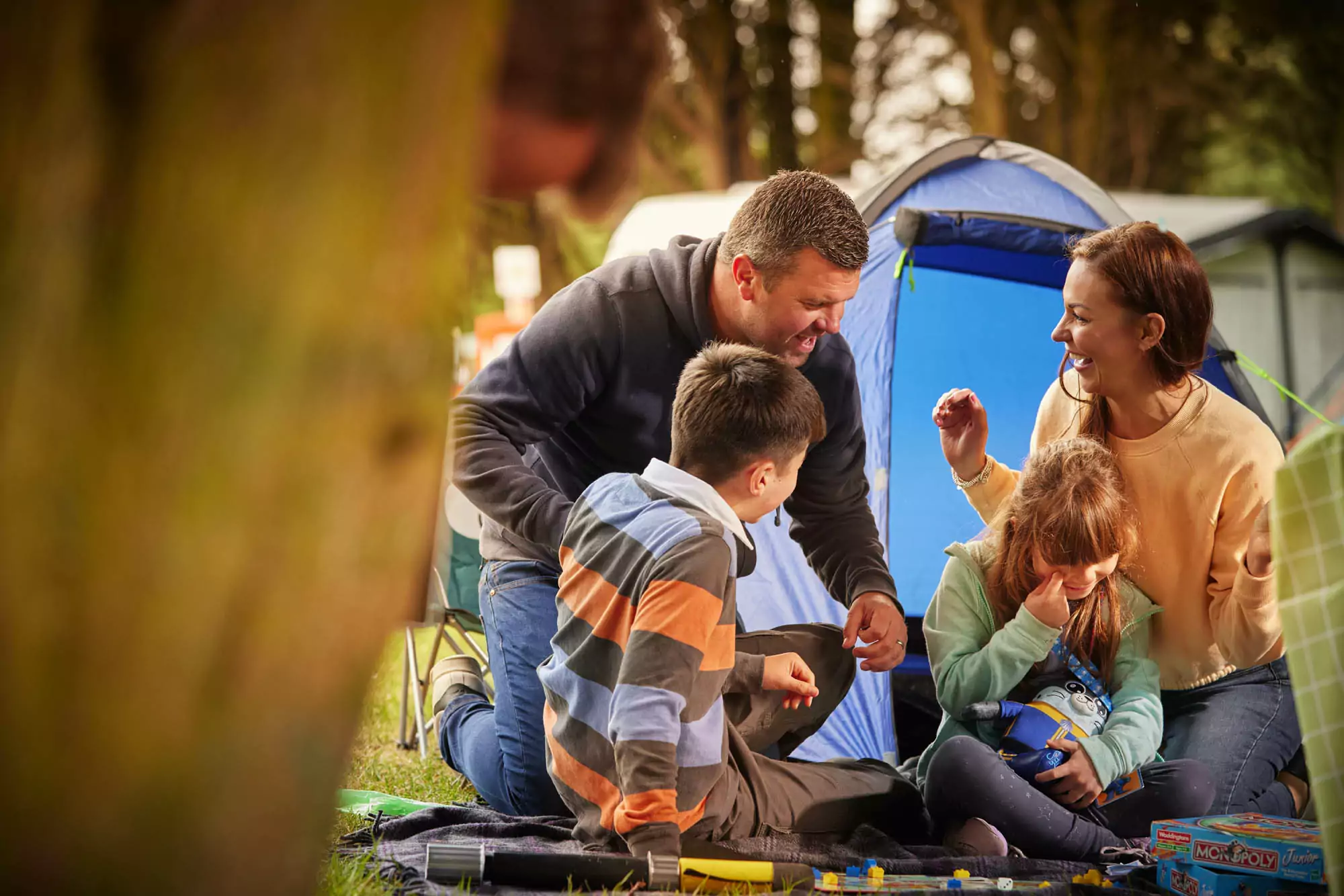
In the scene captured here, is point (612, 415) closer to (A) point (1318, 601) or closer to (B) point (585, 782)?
(B) point (585, 782)

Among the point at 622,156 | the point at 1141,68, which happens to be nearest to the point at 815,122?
the point at 1141,68

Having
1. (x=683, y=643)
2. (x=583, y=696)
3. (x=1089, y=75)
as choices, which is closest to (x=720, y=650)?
(x=683, y=643)

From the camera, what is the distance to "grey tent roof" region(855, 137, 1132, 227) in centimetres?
303

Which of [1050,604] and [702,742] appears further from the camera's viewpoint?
[1050,604]

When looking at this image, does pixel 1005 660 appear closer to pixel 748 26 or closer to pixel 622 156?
pixel 622 156

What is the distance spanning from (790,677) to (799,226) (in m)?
0.78

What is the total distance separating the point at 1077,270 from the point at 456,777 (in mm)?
1681

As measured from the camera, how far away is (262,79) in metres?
0.71

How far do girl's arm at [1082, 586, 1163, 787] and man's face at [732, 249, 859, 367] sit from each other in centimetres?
79

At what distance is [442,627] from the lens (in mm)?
3043

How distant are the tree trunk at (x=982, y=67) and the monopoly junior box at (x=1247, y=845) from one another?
7257 millimetres

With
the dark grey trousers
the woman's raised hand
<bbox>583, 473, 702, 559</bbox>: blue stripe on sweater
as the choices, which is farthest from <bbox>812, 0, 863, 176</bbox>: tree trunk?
<bbox>583, 473, 702, 559</bbox>: blue stripe on sweater

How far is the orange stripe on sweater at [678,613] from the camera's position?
1643 mm

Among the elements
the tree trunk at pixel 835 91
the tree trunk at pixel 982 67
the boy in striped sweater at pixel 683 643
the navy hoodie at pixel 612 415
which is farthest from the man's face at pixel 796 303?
the tree trunk at pixel 835 91
